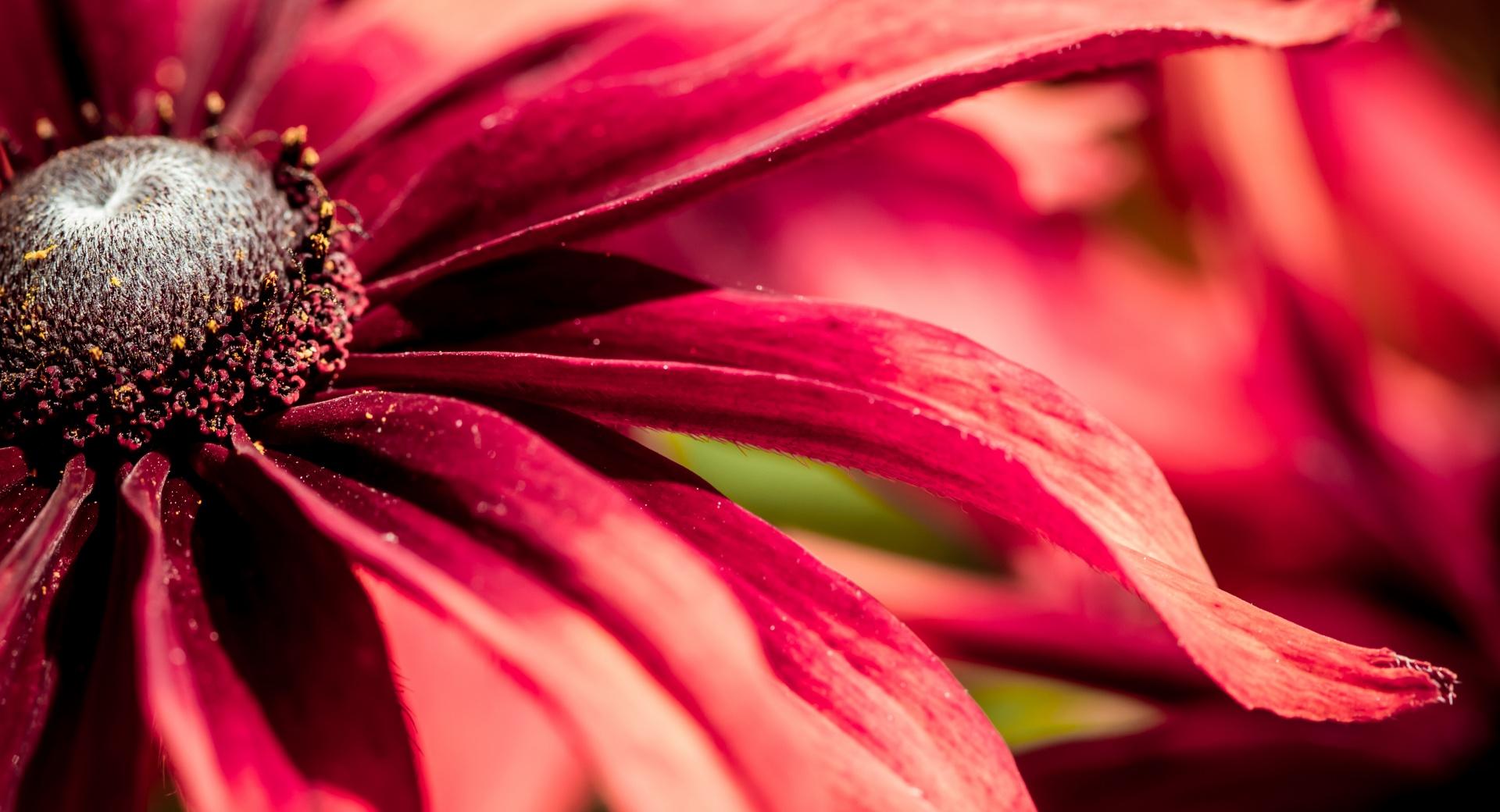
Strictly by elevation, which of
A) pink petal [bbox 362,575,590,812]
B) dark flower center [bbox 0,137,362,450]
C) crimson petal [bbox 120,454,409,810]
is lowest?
crimson petal [bbox 120,454,409,810]

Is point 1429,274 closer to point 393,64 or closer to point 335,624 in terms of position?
point 393,64

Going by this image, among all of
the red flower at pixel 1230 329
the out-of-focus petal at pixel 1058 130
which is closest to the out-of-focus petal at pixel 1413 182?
the red flower at pixel 1230 329

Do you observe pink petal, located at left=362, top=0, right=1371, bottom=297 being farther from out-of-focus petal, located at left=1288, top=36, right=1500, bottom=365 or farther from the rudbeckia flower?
out-of-focus petal, located at left=1288, top=36, right=1500, bottom=365

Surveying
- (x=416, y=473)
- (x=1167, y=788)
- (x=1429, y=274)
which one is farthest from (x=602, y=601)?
(x=1429, y=274)

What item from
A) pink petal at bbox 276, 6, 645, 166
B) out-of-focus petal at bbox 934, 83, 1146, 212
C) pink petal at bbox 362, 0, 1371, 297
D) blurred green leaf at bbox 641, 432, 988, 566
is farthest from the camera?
blurred green leaf at bbox 641, 432, 988, 566

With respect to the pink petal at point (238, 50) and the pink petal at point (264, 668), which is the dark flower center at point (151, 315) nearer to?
the pink petal at point (264, 668)

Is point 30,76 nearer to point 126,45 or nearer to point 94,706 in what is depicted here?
point 126,45

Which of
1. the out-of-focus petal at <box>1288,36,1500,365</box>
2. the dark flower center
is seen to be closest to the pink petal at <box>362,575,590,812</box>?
the dark flower center
